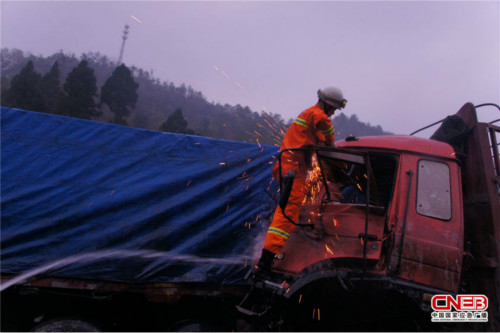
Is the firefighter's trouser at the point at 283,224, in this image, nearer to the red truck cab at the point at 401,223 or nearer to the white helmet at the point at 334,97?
the red truck cab at the point at 401,223

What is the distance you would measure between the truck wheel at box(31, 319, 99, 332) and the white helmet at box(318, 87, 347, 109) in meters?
3.49

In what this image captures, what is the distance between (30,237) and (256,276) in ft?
7.73

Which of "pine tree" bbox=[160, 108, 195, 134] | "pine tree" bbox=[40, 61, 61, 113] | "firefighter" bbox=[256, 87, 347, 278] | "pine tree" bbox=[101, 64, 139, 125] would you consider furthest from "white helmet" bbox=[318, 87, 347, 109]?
"pine tree" bbox=[101, 64, 139, 125]

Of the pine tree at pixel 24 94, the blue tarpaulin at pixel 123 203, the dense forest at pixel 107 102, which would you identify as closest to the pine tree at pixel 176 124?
the dense forest at pixel 107 102

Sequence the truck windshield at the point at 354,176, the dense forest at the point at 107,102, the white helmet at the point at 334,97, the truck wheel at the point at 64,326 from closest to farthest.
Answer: the truck windshield at the point at 354,176, the truck wheel at the point at 64,326, the white helmet at the point at 334,97, the dense forest at the point at 107,102

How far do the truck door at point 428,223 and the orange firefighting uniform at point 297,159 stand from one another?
86 centimetres

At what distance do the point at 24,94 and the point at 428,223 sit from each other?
71.3 feet

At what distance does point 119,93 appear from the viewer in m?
23.7

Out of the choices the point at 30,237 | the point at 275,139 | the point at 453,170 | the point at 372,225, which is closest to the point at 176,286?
the point at 30,237

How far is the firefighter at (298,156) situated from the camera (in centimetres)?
327

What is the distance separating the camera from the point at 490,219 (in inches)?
131

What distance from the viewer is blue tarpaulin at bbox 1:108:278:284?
11.4 ft

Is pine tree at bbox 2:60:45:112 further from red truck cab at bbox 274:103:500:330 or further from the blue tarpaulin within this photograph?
red truck cab at bbox 274:103:500:330

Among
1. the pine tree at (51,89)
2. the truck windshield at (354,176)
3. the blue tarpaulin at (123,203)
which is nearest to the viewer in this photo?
the truck windshield at (354,176)
